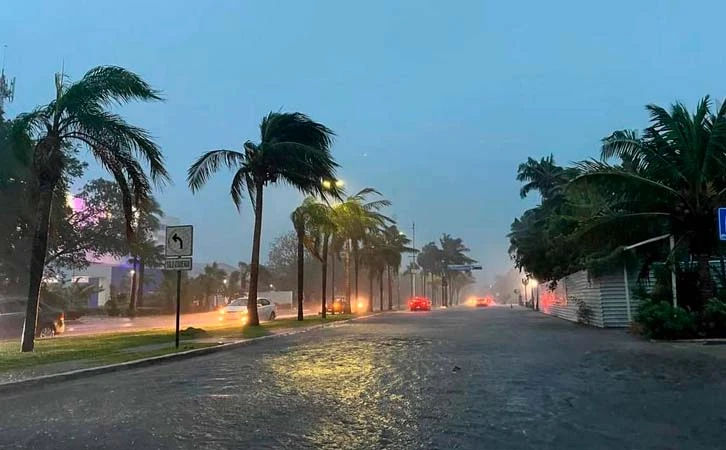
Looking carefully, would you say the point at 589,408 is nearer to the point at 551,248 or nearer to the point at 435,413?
the point at 435,413

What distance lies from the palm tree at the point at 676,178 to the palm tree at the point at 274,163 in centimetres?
1022

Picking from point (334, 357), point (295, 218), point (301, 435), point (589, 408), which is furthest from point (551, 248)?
point (301, 435)

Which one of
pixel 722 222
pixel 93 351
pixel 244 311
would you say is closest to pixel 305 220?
pixel 244 311

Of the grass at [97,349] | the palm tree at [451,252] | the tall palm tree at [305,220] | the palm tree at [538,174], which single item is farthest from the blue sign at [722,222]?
the palm tree at [451,252]

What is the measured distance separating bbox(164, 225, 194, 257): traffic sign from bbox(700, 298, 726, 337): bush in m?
14.2

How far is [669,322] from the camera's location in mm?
18297

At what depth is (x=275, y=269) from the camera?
95812 millimetres

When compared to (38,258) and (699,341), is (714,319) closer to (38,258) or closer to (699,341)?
(699,341)

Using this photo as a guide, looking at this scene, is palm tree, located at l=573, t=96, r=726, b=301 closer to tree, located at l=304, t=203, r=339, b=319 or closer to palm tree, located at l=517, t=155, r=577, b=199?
tree, located at l=304, t=203, r=339, b=319

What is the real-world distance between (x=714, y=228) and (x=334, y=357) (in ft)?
39.2

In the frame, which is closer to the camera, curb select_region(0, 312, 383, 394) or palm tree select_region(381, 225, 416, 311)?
curb select_region(0, 312, 383, 394)

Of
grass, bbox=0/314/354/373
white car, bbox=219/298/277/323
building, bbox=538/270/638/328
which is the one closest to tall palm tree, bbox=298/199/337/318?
white car, bbox=219/298/277/323

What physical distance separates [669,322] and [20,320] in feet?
65.4

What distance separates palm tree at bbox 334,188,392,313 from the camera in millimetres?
41797
